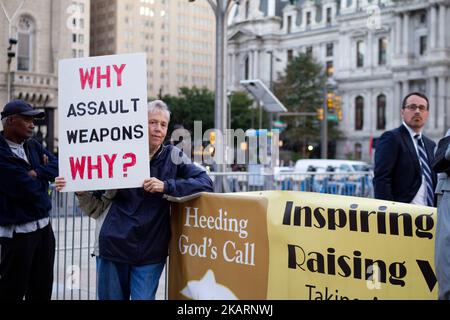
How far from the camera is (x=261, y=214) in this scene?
13.0 feet

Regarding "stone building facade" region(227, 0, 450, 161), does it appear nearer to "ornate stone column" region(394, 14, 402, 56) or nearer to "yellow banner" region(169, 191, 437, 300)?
"ornate stone column" region(394, 14, 402, 56)

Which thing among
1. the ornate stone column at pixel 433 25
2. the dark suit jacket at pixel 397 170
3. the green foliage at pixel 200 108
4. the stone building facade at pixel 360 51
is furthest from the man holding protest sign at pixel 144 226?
the ornate stone column at pixel 433 25

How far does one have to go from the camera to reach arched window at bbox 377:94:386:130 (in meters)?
68.7

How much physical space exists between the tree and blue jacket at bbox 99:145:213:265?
5943cm

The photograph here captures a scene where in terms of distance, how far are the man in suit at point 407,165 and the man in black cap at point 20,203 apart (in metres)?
2.62

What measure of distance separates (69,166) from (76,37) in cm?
847

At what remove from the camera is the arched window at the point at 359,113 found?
233 feet

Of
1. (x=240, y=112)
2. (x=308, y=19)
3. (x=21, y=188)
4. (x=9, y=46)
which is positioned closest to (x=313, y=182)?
(x=9, y=46)

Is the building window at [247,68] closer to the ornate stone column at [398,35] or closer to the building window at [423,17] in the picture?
the ornate stone column at [398,35]

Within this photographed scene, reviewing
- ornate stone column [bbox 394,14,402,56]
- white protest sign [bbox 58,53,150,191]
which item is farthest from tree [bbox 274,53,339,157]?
white protest sign [bbox 58,53,150,191]

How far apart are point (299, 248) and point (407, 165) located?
1854 millimetres

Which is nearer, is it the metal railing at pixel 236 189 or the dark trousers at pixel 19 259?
the dark trousers at pixel 19 259

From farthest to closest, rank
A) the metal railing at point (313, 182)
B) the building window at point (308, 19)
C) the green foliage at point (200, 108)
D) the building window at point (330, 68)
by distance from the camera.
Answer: the building window at point (308, 19) < the building window at point (330, 68) < the green foliage at point (200, 108) < the metal railing at point (313, 182)
